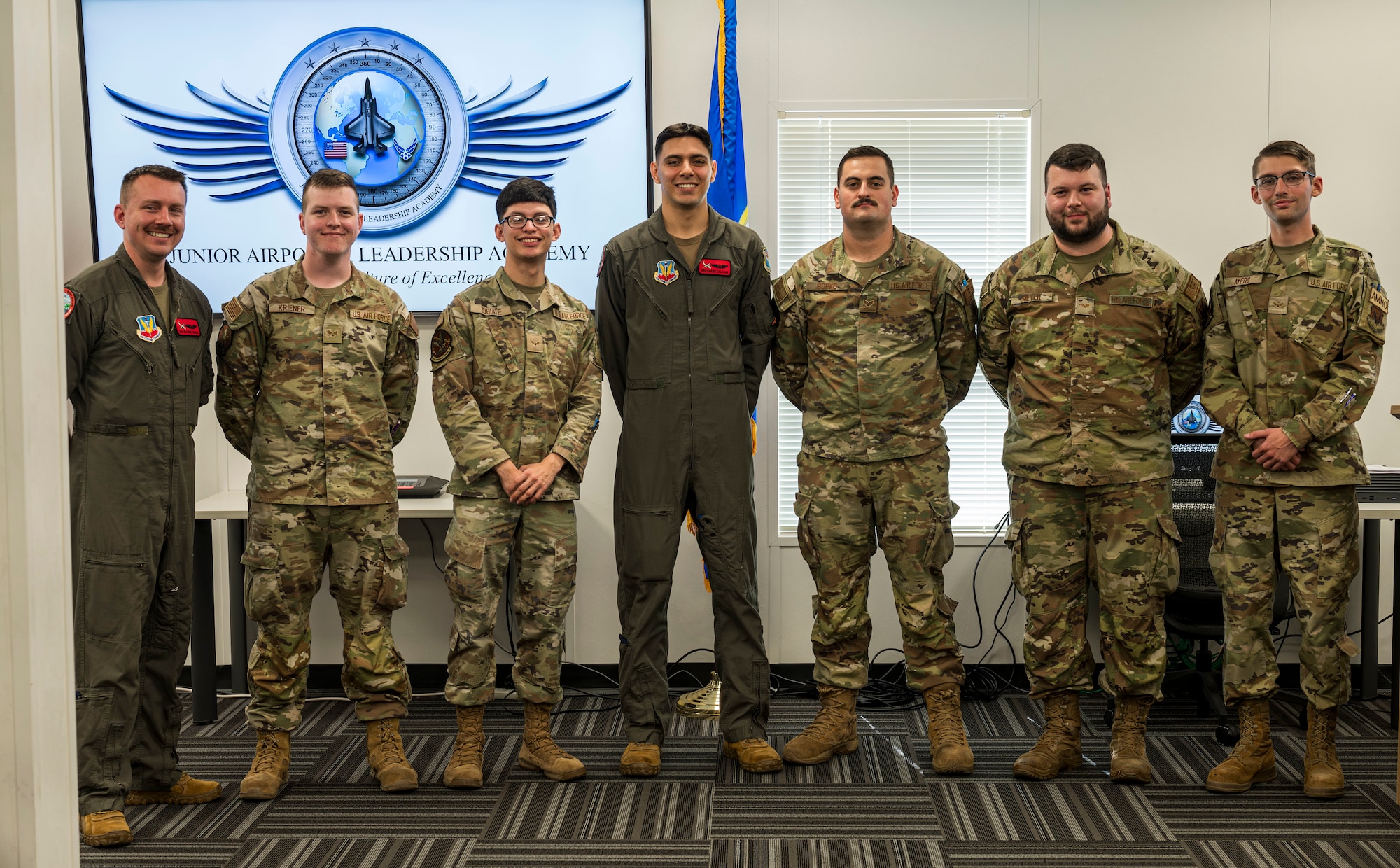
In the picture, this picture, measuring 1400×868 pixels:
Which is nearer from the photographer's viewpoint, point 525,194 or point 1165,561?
point 1165,561

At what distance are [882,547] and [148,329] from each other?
6.87 feet

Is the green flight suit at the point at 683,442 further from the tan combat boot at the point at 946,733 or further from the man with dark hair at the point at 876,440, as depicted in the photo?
the tan combat boot at the point at 946,733

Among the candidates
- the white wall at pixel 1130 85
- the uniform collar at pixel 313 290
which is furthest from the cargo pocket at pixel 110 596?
the white wall at pixel 1130 85

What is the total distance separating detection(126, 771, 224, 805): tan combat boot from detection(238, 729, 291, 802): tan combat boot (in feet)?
0.31

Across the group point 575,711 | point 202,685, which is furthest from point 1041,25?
point 202,685

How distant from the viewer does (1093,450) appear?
2.76 meters

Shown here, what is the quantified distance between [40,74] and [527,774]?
229cm

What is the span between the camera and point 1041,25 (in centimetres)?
376

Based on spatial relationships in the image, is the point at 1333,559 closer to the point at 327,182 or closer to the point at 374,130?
the point at 327,182

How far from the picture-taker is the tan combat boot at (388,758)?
9.18ft

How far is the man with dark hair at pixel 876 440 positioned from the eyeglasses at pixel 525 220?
0.74 m

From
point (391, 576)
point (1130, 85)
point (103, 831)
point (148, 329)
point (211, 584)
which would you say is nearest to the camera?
point (103, 831)

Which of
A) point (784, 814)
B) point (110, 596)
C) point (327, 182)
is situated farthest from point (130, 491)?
point (784, 814)

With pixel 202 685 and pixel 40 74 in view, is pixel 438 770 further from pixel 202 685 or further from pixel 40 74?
pixel 40 74
